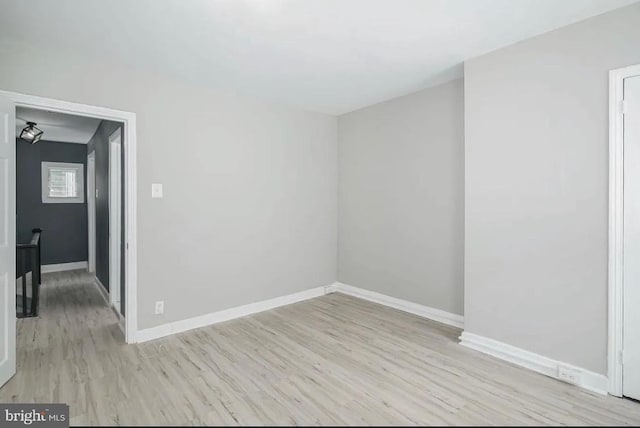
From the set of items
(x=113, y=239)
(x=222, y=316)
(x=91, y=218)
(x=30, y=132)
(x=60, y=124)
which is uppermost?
(x=60, y=124)

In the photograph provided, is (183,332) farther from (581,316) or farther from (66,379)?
(581,316)

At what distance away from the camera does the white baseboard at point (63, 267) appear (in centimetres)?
595

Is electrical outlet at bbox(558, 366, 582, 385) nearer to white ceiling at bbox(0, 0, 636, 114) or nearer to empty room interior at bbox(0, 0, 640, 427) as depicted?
empty room interior at bbox(0, 0, 640, 427)

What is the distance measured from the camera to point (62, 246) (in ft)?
20.1

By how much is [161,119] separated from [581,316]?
3.76 meters

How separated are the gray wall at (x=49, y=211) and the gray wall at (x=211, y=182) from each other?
4.15m

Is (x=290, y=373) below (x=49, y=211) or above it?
below

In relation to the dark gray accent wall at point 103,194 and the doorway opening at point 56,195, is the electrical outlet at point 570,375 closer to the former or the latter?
the doorway opening at point 56,195

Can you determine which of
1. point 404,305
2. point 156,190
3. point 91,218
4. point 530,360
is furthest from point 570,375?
point 91,218

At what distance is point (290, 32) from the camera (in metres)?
2.30

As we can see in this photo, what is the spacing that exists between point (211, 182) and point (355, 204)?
192 centimetres

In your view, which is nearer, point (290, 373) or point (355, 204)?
point (290, 373)

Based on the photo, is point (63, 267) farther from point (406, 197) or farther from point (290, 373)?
point (406, 197)

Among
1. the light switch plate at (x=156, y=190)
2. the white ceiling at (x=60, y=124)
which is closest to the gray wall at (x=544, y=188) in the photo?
the light switch plate at (x=156, y=190)
